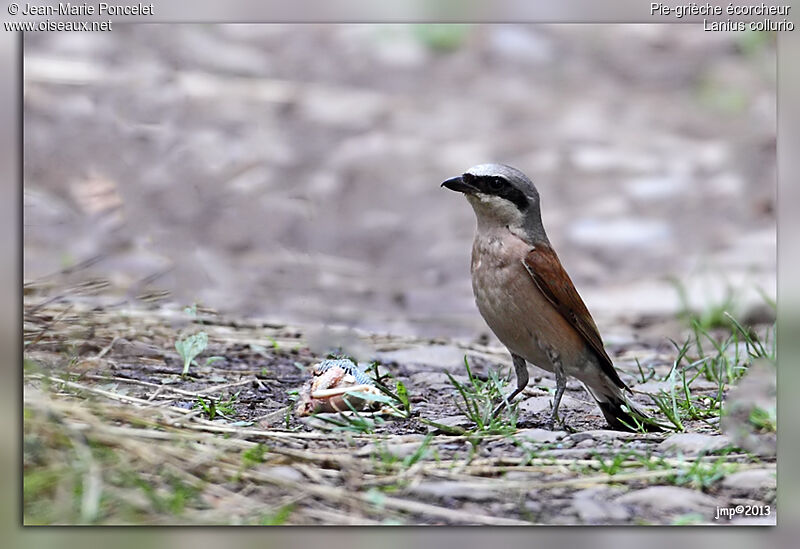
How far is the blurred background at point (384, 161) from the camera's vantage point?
538 cm

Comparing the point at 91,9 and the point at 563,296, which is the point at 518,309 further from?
the point at 91,9

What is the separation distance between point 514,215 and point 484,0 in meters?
0.96

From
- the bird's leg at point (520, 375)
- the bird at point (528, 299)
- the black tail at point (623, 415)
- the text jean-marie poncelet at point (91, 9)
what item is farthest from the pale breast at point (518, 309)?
the text jean-marie poncelet at point (91, 9)

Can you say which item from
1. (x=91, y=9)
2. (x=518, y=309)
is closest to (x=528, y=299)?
(x=518, y=309)

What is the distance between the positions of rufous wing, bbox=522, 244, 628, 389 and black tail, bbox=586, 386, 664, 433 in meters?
0.07

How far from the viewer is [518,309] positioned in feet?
14.6

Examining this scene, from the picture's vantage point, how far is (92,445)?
3.71 m

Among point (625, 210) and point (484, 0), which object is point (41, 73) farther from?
point (625, 210)

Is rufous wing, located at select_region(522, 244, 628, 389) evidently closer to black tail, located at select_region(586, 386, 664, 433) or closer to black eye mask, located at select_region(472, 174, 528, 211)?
black tail, located at select_region(586, 386, 664, 433)

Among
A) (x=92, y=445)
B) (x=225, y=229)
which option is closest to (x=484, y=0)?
(x=92, y=445)

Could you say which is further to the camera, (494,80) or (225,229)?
(494,80)

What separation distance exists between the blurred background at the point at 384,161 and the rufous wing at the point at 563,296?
1.21 metres

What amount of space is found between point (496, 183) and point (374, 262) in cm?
262

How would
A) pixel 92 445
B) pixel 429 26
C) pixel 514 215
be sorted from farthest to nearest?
pixel 429 26 → pixel 514 215 → pixel 92 445
